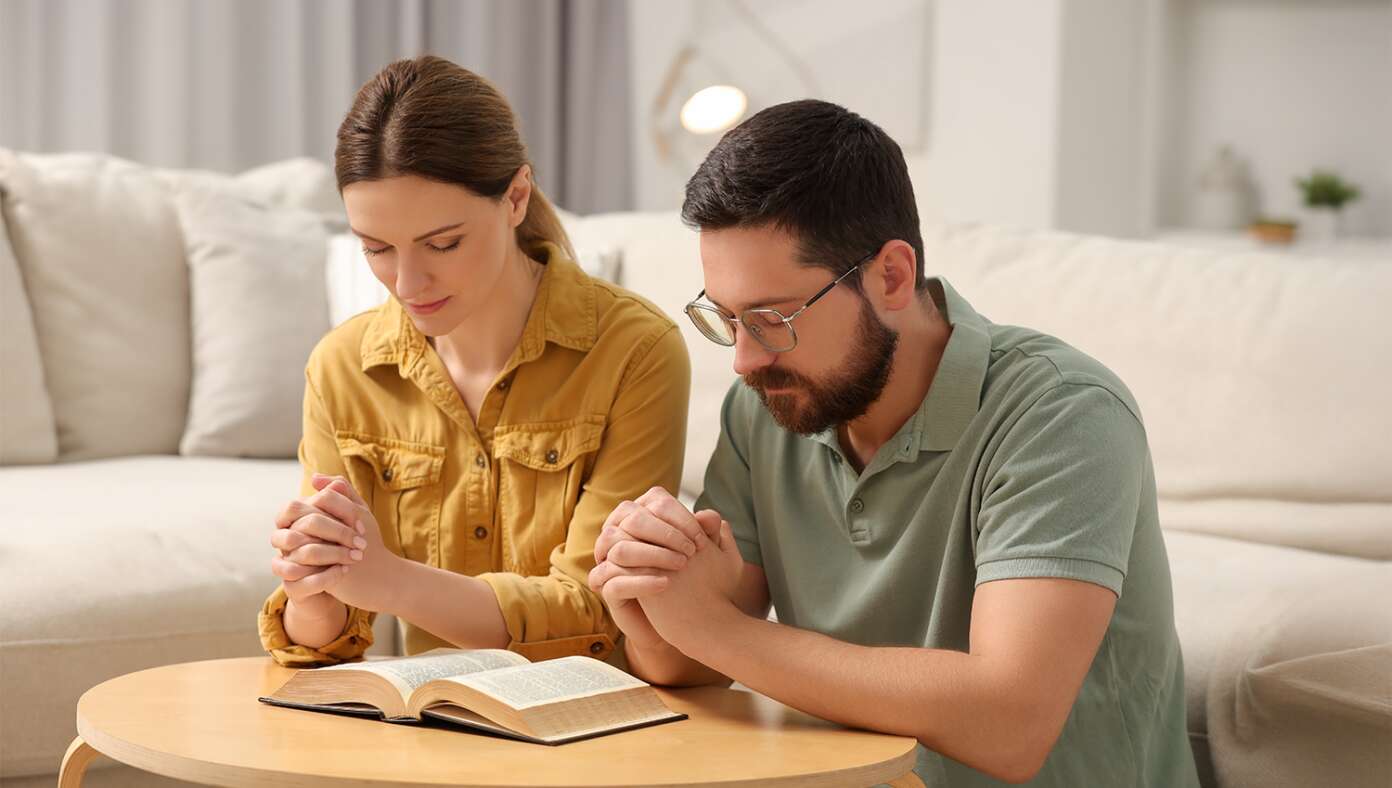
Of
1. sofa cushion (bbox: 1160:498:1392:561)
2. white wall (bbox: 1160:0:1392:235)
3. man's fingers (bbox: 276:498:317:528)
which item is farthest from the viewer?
white wall (bbox: 1160:0:1392:235)

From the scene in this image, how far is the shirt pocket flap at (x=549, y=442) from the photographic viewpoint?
1.64 m

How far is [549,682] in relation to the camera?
3.94ft

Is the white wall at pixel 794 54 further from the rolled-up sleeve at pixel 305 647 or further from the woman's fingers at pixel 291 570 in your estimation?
the woman's fingers at pixel 291 570

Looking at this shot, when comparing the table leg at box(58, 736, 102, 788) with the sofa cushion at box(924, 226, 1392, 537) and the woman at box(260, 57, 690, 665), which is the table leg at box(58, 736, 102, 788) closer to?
the woman at box(260, 57, 690, 665)

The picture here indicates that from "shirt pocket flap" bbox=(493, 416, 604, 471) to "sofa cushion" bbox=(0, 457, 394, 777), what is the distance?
1.91 ft

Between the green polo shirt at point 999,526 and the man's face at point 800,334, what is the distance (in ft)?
0.23

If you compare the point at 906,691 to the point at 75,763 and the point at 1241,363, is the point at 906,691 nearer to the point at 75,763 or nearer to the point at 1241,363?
the point at 75,763

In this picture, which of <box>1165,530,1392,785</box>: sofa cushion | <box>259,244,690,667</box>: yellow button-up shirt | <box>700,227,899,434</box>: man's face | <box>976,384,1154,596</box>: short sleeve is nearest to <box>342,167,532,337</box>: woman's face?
<box>259,244,690,667</box>: yellow button-up shirt

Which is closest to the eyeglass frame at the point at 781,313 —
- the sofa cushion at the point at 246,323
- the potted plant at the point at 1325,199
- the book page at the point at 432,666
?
the book page at the point at 432,666

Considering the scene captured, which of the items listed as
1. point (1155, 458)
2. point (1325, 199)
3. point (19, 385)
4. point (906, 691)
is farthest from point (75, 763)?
point (1325, 199)

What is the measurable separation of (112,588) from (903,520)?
3.59 feet

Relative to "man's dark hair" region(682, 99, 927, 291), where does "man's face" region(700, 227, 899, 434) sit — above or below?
below

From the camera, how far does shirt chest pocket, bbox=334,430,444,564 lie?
1.66 meters

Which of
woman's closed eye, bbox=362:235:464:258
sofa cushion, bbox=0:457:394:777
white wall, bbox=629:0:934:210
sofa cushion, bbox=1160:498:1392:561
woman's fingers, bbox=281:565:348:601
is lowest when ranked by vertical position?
sofa cushion, bbox=0:457:394:777
